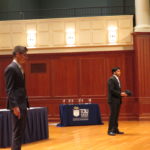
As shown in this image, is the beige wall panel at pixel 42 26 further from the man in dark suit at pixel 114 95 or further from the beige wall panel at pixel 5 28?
the man in dark suit at pixel 114 95

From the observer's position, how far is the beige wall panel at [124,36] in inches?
493

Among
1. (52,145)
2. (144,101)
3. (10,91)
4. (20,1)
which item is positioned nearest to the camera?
(10,91)

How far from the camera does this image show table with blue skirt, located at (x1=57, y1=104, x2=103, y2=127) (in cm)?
1057

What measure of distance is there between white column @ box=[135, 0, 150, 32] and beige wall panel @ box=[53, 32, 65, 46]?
263 cm

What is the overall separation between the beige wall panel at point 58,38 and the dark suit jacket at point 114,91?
514 cm

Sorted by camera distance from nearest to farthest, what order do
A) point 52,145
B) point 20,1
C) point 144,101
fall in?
point 52,145
point 144,101
point 20,1

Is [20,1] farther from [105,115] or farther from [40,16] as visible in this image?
[105,115]

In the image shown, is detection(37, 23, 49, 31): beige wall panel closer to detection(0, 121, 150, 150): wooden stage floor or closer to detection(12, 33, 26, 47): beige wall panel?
detection(12, 33, 26, 47): beige wall panel

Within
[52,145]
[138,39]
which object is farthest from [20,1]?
[52,145]

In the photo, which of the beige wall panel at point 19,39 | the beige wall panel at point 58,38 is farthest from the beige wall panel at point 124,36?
the beige wall panel at point 19,39

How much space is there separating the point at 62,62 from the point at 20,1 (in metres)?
3.58

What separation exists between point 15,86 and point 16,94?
10 cm

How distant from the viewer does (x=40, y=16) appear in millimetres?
15008

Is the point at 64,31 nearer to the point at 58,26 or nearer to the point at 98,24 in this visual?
the point at 58,26
